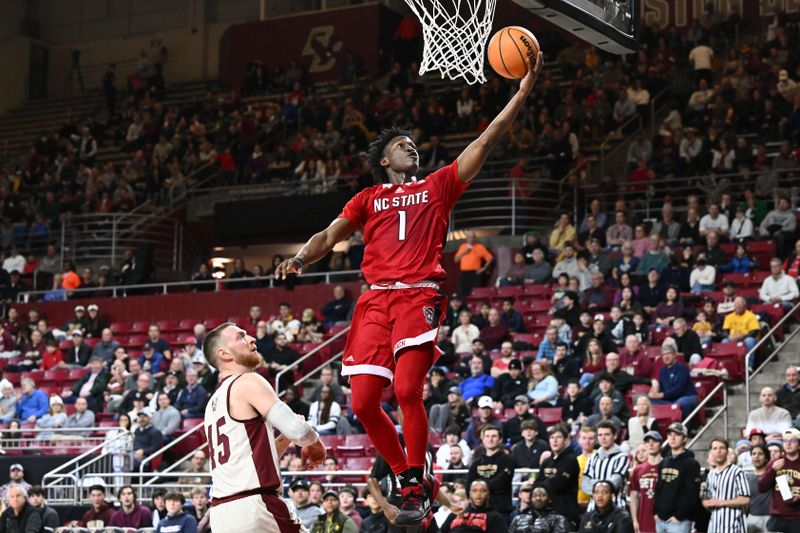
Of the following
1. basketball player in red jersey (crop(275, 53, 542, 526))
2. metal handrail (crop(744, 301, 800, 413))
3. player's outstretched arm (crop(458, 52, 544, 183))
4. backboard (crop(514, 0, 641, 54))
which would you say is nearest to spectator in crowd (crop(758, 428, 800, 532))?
metal handrail (crop(744, 301, 800, 413))

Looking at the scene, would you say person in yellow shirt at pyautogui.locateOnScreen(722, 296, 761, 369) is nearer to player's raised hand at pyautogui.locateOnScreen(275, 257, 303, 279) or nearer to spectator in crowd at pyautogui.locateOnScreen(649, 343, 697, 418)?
spectator in crowd at pyautogui.locateOnScreen(649, 343, 697, 418)

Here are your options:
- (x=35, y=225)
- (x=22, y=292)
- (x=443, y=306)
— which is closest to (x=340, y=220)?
(x=443, y=306)

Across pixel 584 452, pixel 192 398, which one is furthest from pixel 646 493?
pixel 192 398

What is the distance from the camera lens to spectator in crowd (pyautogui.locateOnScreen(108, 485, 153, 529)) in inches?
581

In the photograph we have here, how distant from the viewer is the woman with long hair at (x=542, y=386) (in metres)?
15.7

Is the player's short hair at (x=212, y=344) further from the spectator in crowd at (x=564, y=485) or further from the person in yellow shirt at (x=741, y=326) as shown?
the person in yellow shirt at (x=741, y=326)

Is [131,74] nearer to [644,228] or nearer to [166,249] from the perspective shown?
[166,249]

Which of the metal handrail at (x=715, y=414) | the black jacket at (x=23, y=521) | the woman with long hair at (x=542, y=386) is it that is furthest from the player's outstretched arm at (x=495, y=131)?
the black jacket at (x=23, y=521)

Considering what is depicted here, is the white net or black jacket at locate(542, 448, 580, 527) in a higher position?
the white net

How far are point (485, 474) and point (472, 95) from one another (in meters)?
13.9

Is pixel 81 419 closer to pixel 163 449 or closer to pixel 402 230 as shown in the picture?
pixel 163 449

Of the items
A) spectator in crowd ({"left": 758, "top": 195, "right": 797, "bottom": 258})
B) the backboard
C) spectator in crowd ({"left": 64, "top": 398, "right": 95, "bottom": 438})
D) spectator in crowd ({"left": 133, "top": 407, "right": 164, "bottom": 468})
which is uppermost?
the backboard

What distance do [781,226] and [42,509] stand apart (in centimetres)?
1095

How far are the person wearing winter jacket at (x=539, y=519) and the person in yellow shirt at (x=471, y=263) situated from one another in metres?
7.99
